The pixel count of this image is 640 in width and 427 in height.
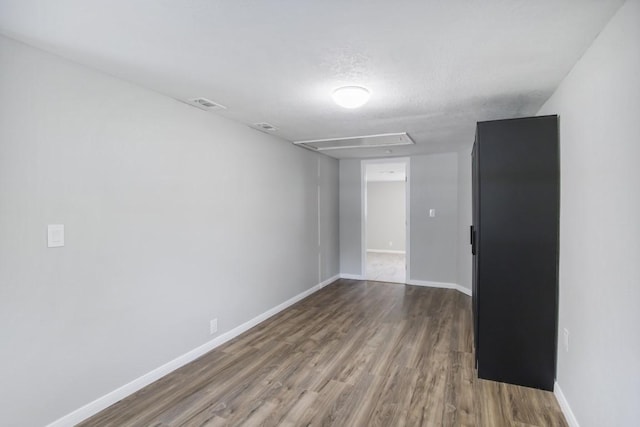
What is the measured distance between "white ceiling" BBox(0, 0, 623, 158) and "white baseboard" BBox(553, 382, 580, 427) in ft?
6.99

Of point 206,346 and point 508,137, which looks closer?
point 508,137

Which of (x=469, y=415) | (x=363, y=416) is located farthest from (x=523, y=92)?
(x=363, y=416)

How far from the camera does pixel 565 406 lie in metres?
2.14

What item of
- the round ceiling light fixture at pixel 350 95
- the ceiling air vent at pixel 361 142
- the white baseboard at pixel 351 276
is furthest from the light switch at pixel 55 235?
the white baseboard at pixel 351 276

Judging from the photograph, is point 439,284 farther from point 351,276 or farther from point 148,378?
point 148,378

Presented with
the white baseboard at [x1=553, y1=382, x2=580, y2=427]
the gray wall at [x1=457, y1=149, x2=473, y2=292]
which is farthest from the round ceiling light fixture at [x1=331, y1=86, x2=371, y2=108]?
the gray wall at [x1=457, y1=149, x2=473, y2=292]

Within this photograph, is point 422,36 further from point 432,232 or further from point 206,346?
point 432,232

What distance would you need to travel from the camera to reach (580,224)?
195 centimetres

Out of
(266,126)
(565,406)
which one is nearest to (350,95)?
(266,126)

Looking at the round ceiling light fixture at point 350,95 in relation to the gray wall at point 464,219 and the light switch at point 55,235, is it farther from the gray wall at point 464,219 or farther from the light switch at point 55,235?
the gray wall at point 464,219

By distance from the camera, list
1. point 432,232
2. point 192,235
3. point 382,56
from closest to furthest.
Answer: point 382,56, point 192,235, point 432,232

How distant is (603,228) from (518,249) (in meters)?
0.82

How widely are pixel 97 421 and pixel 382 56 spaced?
285cm

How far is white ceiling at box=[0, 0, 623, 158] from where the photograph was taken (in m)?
1.47
